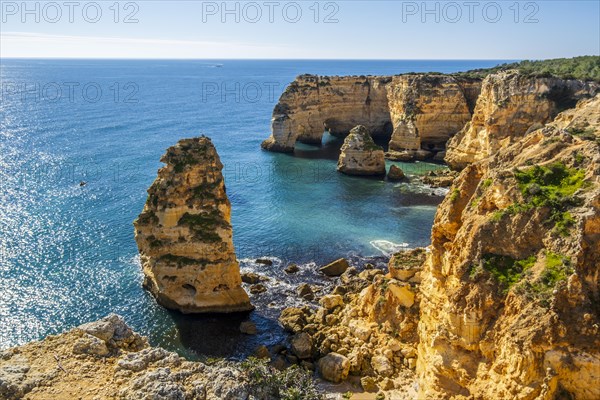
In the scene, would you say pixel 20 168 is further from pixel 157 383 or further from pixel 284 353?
→ pixel 157 383

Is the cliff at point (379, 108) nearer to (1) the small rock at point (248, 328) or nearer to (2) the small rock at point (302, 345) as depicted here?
(1) the small rock at point (248, 328)

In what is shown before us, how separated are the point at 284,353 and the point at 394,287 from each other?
27.8 feet

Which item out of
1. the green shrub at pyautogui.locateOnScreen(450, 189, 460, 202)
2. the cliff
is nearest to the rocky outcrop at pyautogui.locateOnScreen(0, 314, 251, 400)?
the green shrub at pyautogui.locateOnScreen(450, 189, 460, 202)

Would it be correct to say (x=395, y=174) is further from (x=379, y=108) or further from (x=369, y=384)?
(x=369, y=384)

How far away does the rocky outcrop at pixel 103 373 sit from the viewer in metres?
19.5

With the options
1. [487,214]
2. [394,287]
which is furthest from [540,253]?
[394,287]

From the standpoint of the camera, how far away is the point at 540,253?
65.5ft

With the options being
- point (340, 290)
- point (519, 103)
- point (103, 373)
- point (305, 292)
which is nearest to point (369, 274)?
point (340, 290)

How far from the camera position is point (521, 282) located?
63.9 ft

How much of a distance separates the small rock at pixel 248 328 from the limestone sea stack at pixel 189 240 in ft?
8.34

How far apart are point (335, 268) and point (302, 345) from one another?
1329cm

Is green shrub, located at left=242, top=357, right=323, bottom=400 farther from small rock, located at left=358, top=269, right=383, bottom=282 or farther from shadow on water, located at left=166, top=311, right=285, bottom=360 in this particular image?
small rock, located at left=358, top=269, right=383, bottom=282

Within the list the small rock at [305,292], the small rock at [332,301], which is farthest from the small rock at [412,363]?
the small rock at [305,292]

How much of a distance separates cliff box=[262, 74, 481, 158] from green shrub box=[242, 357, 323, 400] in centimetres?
6899
